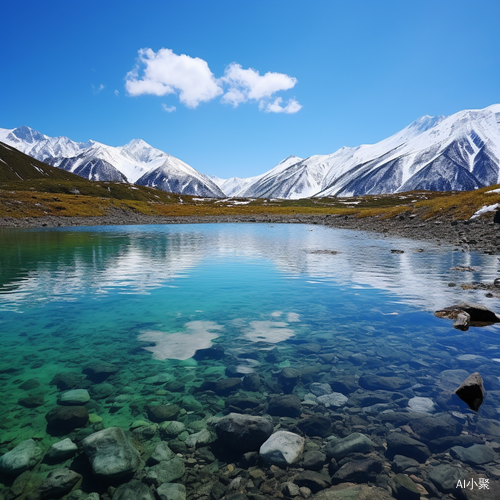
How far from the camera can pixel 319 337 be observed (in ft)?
40.4

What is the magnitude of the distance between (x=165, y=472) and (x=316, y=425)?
10.5 feet

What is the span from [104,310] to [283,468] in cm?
1251

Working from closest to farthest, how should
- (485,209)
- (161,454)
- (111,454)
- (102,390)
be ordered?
(111,454)
(161,454)
(102,390)
(485,209)

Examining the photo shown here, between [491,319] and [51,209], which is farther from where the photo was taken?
[51,209]

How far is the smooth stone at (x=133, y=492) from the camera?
5.37 m

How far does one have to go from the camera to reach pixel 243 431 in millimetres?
6781

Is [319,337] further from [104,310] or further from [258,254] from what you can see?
[258,254]

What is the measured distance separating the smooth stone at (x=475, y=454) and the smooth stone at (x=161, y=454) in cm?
523

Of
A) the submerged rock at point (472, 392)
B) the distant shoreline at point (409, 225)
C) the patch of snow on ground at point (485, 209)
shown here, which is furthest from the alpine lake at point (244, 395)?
the patch of snow on ground at point (485, 209)

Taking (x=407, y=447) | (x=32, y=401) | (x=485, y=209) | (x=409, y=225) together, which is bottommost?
(x=32, y=401)

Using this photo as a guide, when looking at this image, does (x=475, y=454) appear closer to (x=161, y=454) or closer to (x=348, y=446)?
(x=348, y=446)

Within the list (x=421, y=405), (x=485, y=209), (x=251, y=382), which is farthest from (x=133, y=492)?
(x=485, y=209)

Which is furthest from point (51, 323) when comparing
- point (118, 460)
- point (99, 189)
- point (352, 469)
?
point (99, 189)

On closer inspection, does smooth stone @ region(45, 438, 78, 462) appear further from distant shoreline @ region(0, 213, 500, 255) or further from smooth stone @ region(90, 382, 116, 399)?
distant shoreline @ region(0, 213, 500, 255)
